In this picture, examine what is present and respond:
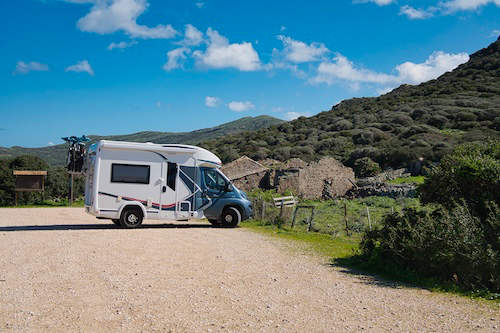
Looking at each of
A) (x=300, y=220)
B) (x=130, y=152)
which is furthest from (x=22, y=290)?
(x=300, y=220)

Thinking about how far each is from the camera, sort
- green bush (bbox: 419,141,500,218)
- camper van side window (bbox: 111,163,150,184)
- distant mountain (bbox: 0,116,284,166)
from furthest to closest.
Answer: distant mountain (bbox: 0,116,284,166), camper van side window (bbox: 111,163,150,184), green bush (bbox: 419,141,500,218)

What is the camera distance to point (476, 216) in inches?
336

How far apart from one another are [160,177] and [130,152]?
123 centimetres

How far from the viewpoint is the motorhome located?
1496 cm

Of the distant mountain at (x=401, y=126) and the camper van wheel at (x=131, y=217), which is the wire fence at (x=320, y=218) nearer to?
the camper van wheel at (x=131, y=217)

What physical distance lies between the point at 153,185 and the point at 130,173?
814mm

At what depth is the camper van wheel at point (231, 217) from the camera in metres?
16.6

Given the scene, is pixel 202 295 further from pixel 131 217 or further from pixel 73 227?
pixel 73 227

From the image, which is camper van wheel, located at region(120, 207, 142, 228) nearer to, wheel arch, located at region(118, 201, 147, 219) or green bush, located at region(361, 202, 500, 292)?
wheel arch, located at region(118, 201, 147, 219)

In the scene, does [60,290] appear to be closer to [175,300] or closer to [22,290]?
[22,290]

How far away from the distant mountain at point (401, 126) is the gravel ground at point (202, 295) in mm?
26480

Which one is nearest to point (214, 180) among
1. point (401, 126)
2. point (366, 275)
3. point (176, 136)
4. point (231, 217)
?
point (231, 217)

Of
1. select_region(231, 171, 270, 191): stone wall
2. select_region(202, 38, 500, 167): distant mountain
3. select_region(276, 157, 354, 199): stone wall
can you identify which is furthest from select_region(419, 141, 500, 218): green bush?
select_region(202, 38, 500, 167): distant mountain

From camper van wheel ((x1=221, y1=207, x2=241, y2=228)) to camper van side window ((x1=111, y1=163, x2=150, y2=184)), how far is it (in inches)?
117
